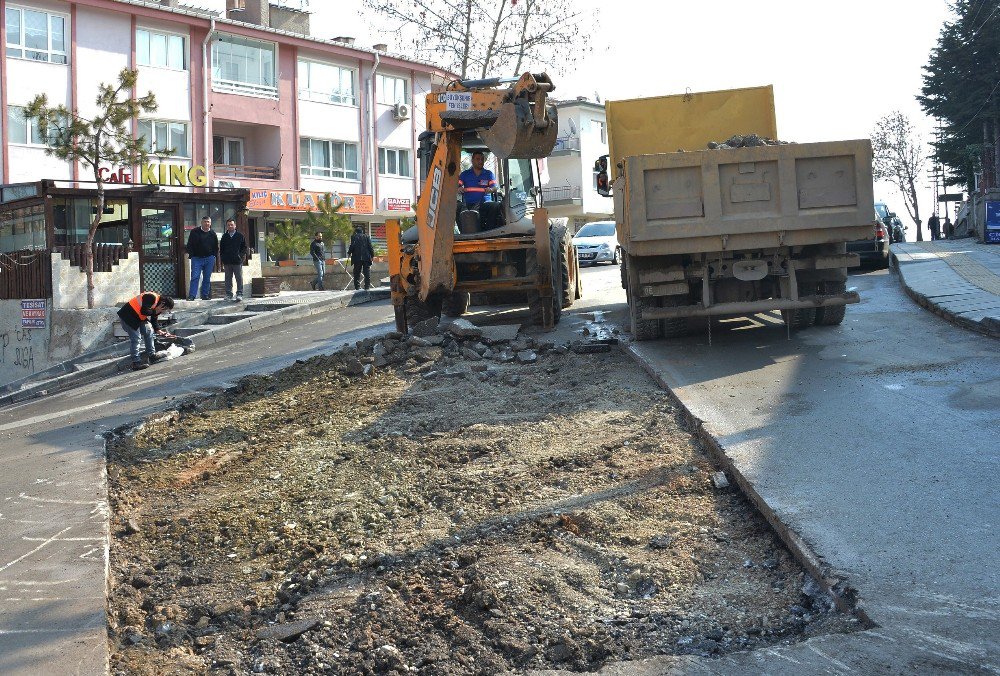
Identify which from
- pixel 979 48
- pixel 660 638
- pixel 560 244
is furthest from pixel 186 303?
pixel 979 48

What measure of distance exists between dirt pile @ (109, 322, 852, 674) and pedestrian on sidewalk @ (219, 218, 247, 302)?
12515mm

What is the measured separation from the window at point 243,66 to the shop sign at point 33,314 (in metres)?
19.2

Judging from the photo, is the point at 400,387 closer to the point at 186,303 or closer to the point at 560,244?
the point at 560,244

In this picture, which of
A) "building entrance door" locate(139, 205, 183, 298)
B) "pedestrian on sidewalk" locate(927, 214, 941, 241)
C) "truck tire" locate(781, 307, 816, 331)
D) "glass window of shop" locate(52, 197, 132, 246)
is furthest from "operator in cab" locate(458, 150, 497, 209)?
"pedestrian on sidewalk" locate(927, 214, 941, 241)

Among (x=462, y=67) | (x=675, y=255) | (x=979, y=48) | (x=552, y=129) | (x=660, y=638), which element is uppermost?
(x=979, y=48)

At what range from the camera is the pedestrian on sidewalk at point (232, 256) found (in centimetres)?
2225

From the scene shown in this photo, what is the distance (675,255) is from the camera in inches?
438

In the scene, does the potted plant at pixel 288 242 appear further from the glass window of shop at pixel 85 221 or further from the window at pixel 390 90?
the window at pixel 390 90

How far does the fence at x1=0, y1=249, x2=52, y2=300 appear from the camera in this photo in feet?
72.1

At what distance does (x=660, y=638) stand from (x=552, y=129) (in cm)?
829

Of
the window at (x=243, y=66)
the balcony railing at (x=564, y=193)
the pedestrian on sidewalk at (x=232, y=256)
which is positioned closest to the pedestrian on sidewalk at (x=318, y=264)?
the pedestrian on sidewalk at (x=232, y=256)

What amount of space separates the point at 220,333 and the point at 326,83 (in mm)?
27532

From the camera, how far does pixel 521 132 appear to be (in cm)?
1140

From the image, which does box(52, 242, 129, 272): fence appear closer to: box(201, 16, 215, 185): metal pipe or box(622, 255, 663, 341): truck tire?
box(622, 255, 663, 341): truck tire
